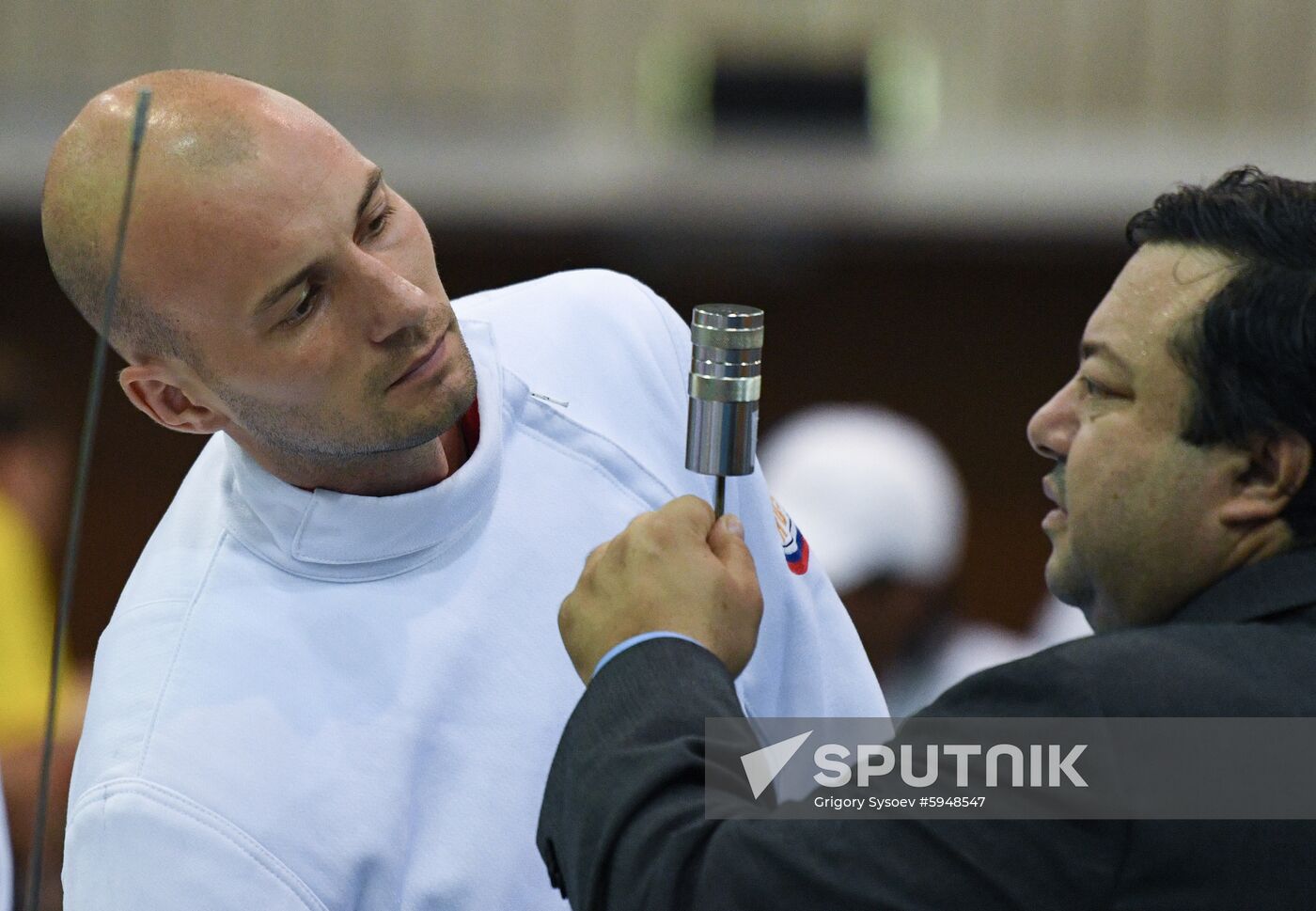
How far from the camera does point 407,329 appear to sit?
1.49 metres

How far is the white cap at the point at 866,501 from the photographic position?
9.19 feet

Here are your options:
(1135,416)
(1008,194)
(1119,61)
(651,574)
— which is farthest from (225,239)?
(1119,61)

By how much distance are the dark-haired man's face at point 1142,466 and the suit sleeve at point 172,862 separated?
0.68 metres

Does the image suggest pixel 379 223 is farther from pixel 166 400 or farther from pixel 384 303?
pixel 166 400

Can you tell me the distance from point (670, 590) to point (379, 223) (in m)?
0.49

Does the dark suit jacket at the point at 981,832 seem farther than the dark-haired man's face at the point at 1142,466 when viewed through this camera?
No

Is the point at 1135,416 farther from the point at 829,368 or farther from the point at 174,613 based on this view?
the point at 829,368

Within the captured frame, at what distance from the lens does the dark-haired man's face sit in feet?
4.17

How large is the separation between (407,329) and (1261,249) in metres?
0.71

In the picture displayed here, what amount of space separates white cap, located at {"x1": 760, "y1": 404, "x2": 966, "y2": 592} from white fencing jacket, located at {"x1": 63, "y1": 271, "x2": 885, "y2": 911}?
1.11 meters

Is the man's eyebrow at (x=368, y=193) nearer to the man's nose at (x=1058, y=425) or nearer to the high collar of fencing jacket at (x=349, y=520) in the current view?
the high collar of fencing jacket at (x=349, y=520)

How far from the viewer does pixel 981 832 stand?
1133 mm

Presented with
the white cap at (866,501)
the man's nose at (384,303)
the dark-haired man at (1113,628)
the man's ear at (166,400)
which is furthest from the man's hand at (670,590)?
the white cap at (866,501)

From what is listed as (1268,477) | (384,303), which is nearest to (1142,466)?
(1268,477)
